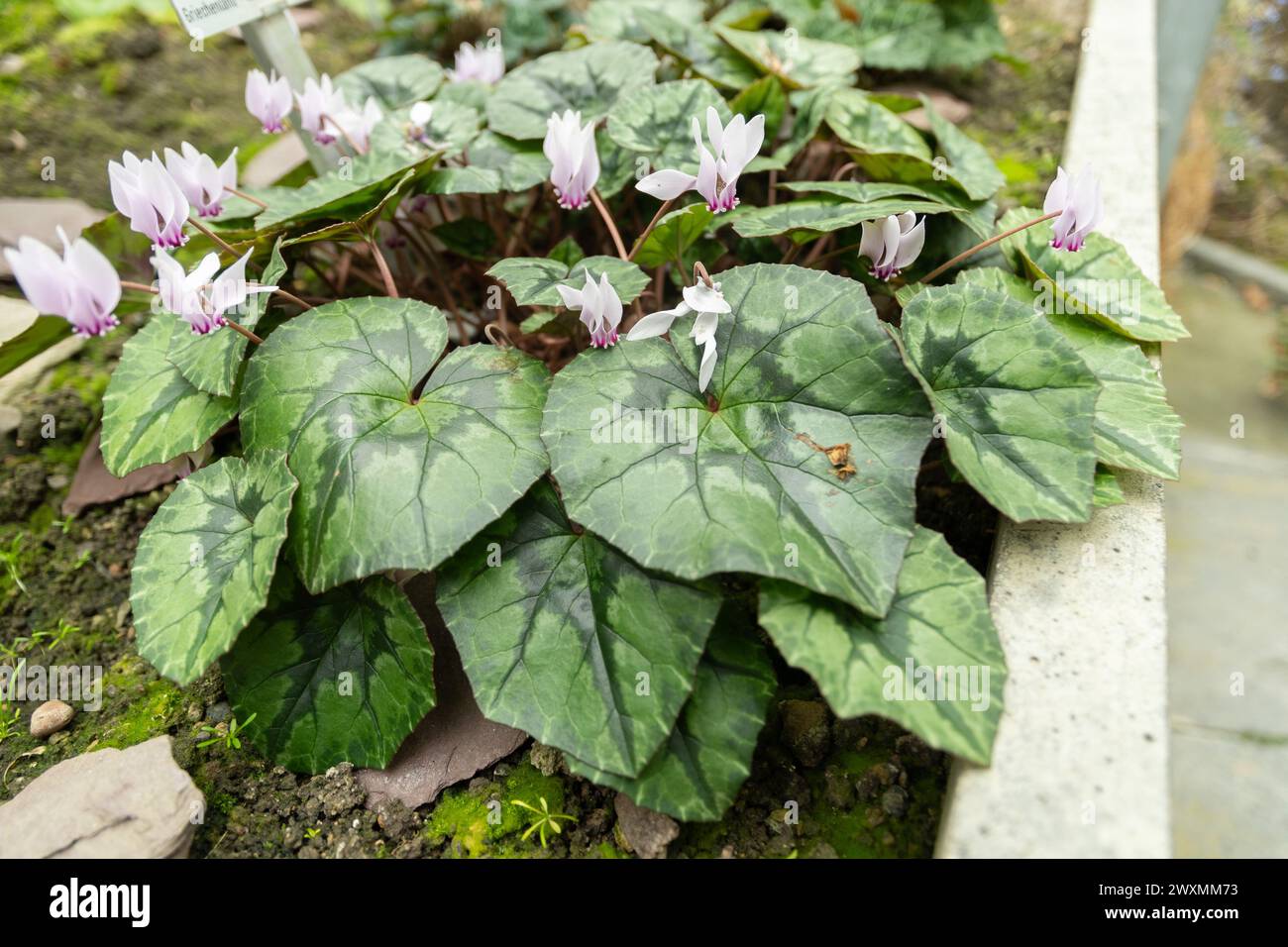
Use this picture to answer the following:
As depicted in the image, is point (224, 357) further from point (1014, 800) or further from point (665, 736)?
point (1014, 800)

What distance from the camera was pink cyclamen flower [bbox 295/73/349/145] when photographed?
199 centimetres

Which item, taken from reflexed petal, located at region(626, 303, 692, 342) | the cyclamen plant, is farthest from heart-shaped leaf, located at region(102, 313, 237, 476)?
reflexed petal, located at region(626, 303, 692, 342)

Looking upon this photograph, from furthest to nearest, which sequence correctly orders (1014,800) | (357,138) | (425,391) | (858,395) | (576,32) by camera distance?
(576,32), (357,138), (425,391), (858,395), (1014,800)

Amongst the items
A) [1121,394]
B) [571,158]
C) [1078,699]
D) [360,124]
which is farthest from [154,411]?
[1121,394]

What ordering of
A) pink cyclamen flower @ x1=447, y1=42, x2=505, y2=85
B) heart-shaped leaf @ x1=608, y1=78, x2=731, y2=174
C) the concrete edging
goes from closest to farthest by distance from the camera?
1. the concrete edging
2. heart-shaped leaf @ x1=608, y1=78, x2=731, y2=174
3. pink cyclamen flower @ x1=447, y1=42, x2=505, y2=85

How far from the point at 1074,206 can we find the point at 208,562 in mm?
1701

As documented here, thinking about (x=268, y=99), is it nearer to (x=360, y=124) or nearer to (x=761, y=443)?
(x=360, y=124)

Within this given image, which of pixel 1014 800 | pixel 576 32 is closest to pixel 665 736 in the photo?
pixel 1014 800

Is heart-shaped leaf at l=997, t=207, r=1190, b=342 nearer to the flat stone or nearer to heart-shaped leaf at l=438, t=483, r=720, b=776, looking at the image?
heart-shaped leaf at l=438, t=483, r=720, b=776

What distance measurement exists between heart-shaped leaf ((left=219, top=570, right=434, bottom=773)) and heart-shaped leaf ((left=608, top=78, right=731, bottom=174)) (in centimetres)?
115

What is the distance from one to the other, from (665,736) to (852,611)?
1.14ft

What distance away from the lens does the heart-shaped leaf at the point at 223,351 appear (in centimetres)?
158

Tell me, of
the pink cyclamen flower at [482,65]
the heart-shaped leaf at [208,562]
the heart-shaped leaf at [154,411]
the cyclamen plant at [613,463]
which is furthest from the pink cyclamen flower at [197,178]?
the pink cyclamen flower at [482,65]

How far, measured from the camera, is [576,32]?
8.87 feet
